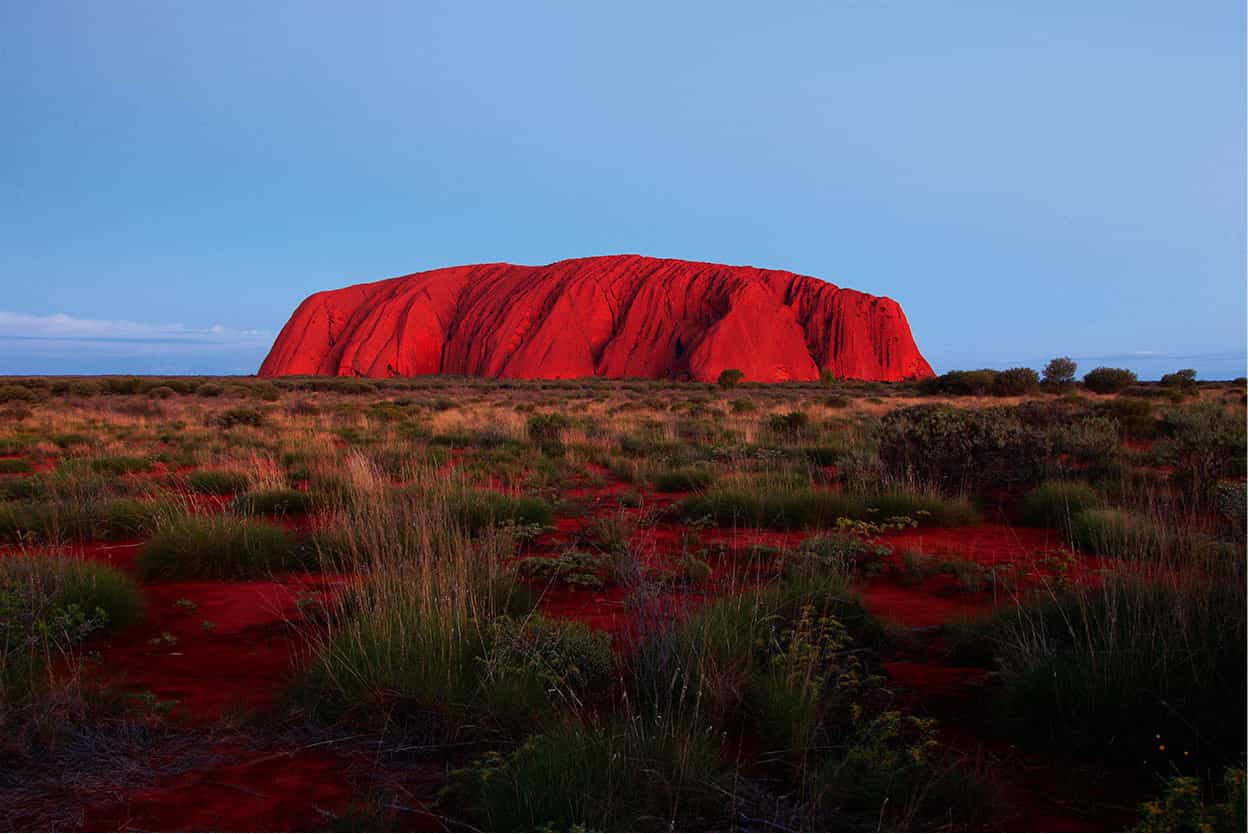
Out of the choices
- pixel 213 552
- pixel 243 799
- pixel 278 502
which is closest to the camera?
pixel 243 799

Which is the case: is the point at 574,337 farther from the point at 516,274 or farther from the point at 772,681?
the point at 772,681

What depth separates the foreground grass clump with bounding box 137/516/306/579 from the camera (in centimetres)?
585

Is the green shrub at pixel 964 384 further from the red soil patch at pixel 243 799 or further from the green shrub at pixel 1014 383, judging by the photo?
the red soil patch at pixel 243 799

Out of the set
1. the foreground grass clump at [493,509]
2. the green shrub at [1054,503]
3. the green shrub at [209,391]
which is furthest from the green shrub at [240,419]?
the green shrub at [209,391]

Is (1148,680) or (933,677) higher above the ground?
(1148,680)

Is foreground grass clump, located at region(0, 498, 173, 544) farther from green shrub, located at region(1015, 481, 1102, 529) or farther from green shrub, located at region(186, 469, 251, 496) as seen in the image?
green shrub, located at region(1015, 481, 1102, 529)

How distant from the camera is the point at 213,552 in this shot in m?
5.94

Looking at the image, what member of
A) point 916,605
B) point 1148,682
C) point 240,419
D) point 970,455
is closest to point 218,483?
point 916,605

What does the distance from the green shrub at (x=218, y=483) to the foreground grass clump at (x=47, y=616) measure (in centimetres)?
418

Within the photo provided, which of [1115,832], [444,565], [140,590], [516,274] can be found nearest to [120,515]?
[140,590]

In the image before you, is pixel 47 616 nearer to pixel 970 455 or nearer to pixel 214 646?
pixel 214 646

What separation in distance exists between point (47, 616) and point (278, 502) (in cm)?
399

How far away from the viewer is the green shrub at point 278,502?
25.9 ft

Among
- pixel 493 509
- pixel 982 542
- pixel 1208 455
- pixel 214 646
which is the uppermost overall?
pixel 1208 455
